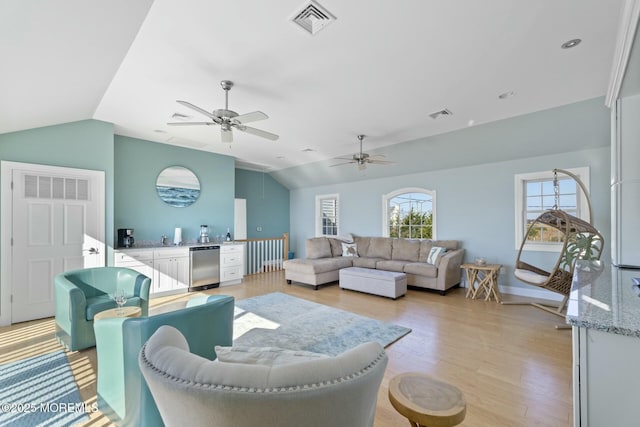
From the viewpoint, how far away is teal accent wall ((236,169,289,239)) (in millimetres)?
7988

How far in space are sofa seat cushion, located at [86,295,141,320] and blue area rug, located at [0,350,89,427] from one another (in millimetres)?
474

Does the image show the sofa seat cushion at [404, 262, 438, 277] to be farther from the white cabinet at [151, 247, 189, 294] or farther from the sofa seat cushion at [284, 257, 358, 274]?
the white cabinet at [151, 247, 189, 294]

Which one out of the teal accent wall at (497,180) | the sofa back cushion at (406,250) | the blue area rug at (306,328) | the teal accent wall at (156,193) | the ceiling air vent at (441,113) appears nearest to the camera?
the blue area rug at (306,328)

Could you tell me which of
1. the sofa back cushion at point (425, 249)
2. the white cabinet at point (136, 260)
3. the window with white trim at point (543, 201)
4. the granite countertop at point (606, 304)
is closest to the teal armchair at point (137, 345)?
the granite countertop at point (606, 304)

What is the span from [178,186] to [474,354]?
227 inches

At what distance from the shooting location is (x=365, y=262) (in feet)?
20.3

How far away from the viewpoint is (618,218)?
2.55 metres

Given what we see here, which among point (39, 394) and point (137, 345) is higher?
point (137, 345)

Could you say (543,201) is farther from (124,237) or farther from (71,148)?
(71,148)

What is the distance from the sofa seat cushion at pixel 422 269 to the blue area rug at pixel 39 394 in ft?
16.1

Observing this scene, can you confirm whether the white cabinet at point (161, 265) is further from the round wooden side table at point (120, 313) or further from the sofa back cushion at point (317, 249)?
the sofa back cushion at point (317, 249)

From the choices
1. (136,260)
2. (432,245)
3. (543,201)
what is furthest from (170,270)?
(543,201)

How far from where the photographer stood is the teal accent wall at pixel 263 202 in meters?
7.99

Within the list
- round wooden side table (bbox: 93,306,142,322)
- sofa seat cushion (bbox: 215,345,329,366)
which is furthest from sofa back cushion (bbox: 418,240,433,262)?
sofa seat cushion (bbox: 215,345,329,366)
